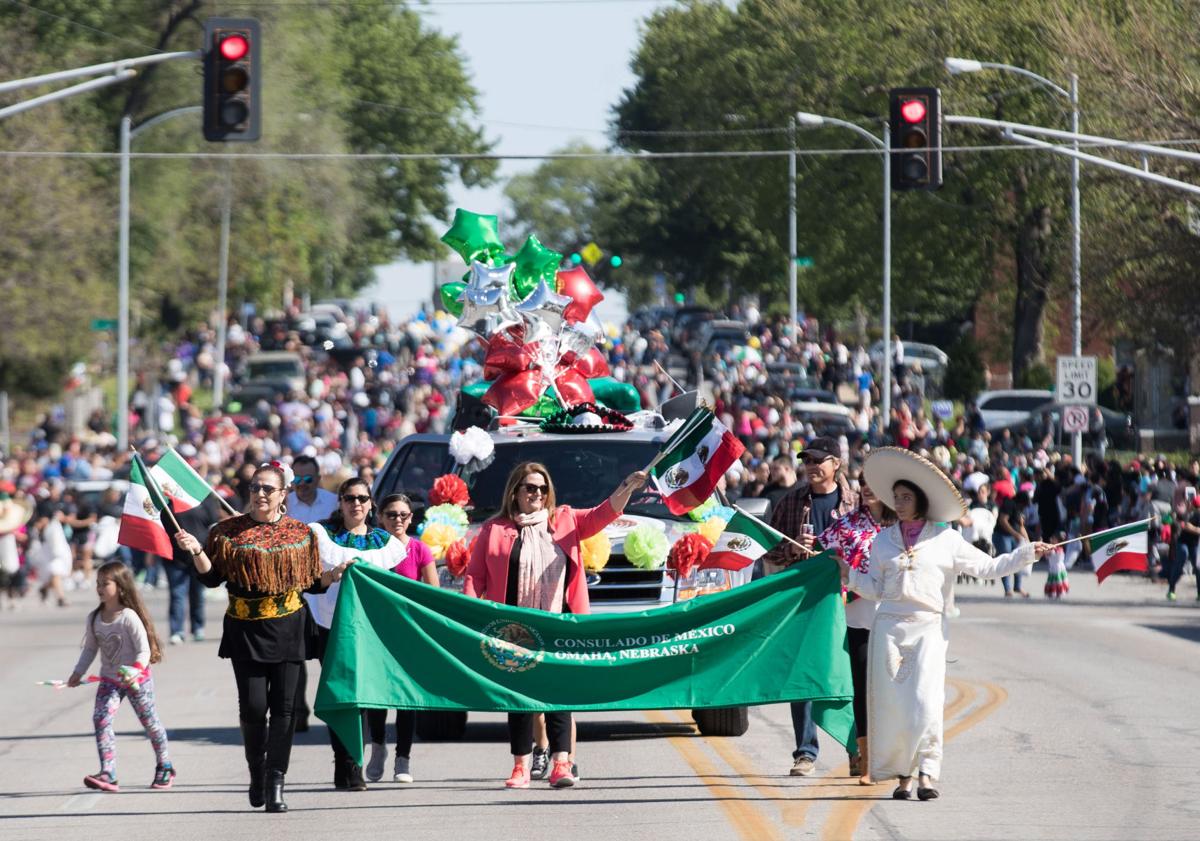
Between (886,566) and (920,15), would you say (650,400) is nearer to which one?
(920,15)

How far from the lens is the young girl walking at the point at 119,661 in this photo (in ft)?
40.7

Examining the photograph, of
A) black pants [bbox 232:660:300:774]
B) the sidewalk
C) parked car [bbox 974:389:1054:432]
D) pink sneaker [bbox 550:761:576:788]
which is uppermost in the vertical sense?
parked car [bbox 974:389:1054:432]

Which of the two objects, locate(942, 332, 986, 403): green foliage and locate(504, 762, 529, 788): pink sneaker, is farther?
locate(942, 332, 986, 403): green foliage

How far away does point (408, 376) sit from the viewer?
5966 cm

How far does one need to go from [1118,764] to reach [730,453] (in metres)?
3.00

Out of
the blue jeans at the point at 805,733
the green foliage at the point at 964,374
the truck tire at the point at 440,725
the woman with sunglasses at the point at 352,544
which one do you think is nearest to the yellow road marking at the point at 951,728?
the blue jeans at the point at 805,733

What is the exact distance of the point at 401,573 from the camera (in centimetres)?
1245

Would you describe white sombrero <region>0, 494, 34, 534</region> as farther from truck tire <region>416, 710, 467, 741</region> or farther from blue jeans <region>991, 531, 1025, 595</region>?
blue jeans <region>991, 531, 1025, 595</region>

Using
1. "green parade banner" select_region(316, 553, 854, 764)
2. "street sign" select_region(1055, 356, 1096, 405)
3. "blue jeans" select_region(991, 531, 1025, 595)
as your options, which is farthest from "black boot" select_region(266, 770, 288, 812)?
"street sign" select_region(1055, 356, 1096, 405)

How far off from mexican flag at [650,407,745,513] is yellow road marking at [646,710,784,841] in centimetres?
156

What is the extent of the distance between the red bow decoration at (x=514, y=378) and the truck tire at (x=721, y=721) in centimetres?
369

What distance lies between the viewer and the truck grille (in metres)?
13.8

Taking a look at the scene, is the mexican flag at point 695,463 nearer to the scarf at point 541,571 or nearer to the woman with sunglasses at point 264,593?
the scarf at point 541,571

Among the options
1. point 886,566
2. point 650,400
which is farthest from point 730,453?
point 650,400
